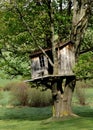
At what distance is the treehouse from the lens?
2803 centimetres

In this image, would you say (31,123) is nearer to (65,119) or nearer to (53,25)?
(65,119)

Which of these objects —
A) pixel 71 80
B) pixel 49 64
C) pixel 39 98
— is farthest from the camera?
pixel 39 98

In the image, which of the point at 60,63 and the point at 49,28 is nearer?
the point at 60,63

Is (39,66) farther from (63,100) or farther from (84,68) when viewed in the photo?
(84,68)

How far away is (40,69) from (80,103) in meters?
16.0

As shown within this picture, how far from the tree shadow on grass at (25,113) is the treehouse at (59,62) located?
5.00m

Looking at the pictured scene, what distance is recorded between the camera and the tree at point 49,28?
28516mm

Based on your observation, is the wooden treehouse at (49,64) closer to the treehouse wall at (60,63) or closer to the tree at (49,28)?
the treehouse wall at (60,63)

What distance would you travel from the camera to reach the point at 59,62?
28.2 meters

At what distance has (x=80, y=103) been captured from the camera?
43.6m

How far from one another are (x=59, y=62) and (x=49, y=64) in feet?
2.74

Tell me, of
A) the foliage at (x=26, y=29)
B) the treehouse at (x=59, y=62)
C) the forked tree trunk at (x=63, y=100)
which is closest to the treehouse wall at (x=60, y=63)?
the treehouse at (x=59, y=62)

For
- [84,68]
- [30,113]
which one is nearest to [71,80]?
[84,68]

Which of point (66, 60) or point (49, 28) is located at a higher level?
point (49, 28)
